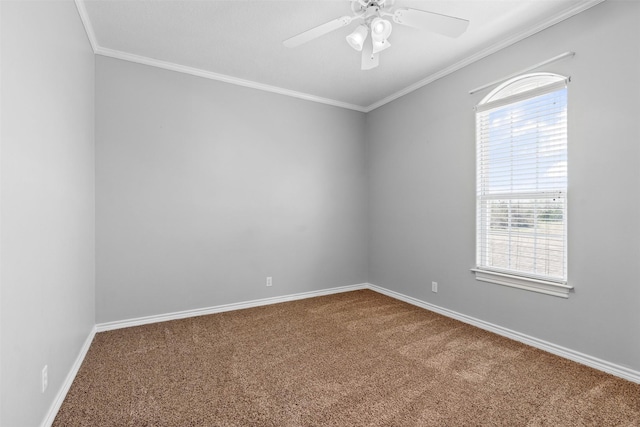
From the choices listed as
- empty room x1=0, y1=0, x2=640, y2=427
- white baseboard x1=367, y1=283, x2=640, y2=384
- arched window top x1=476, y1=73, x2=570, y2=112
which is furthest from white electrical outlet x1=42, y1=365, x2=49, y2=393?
arched window top x1=476, y1=73, x2=570, y2=112

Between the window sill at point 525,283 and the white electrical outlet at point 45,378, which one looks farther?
the window sill at point 525,283

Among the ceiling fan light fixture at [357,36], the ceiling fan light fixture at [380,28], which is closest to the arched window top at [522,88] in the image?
the ceiling fan light fixture at [380,28]

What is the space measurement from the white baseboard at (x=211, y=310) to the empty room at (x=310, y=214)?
0.03m

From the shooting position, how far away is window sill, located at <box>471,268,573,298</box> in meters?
2.40

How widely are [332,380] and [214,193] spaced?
93.1 inches

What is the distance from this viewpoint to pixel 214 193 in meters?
3.46

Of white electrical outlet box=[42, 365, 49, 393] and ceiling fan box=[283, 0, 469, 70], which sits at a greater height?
ceiling fan box=[283, 0, 469, 70]

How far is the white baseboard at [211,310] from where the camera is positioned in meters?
2.95

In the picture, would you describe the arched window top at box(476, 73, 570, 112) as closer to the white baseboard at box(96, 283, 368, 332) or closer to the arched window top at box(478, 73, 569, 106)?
the arched window top at box(478, 73, 569, 106)

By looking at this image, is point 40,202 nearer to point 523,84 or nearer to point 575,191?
point 575,191

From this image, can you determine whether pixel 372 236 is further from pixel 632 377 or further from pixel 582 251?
pixel 632 377

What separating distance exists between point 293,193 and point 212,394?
2551 millimetres

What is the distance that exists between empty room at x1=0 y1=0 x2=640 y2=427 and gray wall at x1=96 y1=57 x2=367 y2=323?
2cm

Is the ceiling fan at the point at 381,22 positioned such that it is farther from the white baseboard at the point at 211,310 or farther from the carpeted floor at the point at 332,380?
the white baseboard at the point at 211,310
